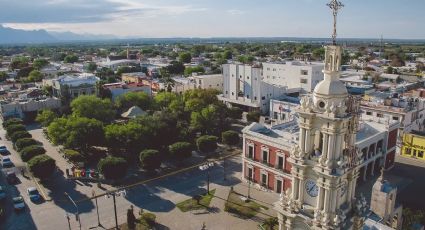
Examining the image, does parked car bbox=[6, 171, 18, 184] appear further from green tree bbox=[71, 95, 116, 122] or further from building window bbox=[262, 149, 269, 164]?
building window bbox=[262, 149, 269, 164]

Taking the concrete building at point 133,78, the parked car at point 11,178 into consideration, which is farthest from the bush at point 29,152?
the concrete building at point 133,78

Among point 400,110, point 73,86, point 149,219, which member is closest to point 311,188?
point 149,219

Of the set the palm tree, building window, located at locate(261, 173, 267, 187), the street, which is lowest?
the street

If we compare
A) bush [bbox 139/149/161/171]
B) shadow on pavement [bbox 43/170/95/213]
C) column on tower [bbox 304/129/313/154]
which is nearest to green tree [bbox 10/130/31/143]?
shadow on pavement [bbox 43/170/95/213]

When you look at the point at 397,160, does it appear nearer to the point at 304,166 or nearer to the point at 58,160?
the point at 304,166

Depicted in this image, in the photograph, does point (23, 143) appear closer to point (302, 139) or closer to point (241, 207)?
point (241, 207)

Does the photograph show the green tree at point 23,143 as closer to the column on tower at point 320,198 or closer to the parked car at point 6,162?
the parked car at point 6,162
